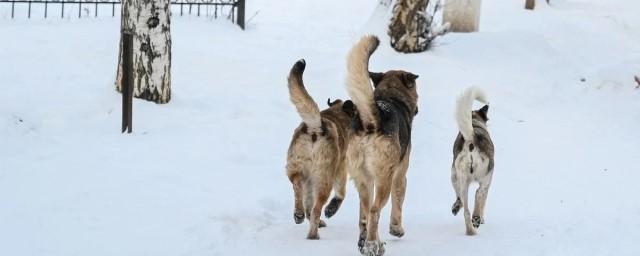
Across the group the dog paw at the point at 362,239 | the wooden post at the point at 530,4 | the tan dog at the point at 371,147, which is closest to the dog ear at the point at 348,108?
the tan dog at the point at 371,147

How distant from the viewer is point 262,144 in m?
10.2

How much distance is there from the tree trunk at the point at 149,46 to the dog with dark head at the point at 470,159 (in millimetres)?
4081

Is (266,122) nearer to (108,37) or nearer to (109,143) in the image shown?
(109,143)

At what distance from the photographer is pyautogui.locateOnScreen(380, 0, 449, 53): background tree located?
15430 millimetres

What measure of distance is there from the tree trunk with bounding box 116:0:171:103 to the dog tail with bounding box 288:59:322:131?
13.3ft

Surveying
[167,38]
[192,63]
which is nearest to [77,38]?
[192,63]

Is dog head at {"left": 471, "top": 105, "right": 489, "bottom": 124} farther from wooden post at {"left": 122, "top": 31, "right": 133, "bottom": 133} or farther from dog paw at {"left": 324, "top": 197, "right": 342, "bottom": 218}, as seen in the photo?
wooden post at {"left": 122, "top": 31, "right": 133, "bottom": 133}

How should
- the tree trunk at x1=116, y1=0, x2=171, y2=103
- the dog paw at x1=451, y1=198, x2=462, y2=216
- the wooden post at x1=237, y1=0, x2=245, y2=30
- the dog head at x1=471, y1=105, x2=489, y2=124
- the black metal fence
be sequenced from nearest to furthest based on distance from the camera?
the dog paw at x1=451, y1=198, x2=462, y2=216
the dog head at x1=471, y1=105, x2=489, y2=124
the tree trunk at x1=116, y1=0, x2=171, y2=103
the black metal fence
the wooden post at x1=237, y1=0, x2=245, y2=30

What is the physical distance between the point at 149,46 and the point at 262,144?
5.78ft

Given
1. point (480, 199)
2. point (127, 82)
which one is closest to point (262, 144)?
point (127, 82)

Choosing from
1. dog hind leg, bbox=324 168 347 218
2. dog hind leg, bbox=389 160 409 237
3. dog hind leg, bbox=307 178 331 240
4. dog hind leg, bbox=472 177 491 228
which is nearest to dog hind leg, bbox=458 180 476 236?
dog hind leg, bbox=472 177 491 228

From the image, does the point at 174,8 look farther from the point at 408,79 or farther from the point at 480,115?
the point at 408,79

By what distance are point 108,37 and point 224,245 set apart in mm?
7371

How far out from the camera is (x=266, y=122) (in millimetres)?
10930
